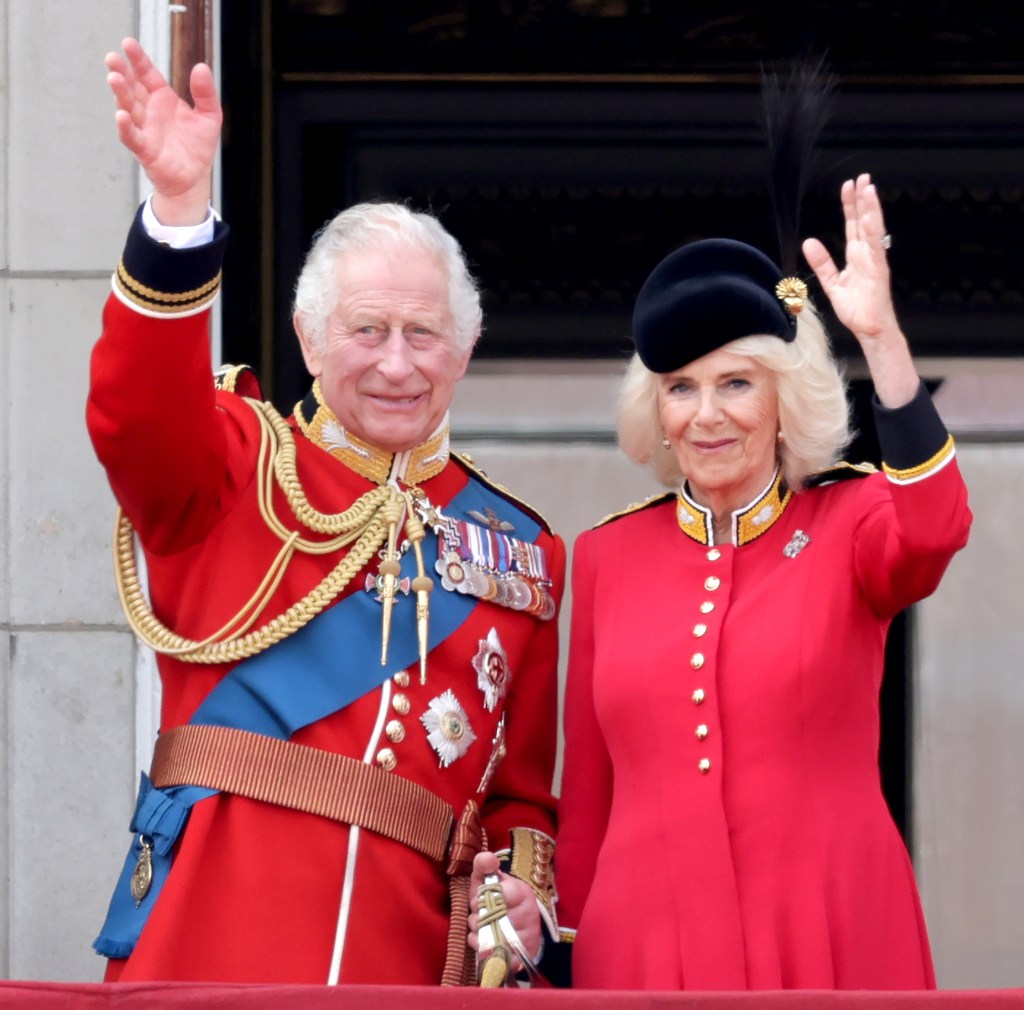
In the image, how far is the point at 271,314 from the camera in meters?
4.39

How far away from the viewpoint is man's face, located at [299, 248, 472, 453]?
2.98 m

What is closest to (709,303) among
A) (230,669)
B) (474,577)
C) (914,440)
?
(914,440)

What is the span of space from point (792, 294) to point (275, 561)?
0.79 metres

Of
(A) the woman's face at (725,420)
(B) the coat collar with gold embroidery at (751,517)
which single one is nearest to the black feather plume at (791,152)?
(A) the woman's face at (725,420)

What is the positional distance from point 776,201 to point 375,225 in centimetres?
57

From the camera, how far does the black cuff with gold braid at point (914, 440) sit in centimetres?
264

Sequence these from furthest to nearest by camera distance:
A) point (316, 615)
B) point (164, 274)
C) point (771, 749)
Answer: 1. point (316, 615)
2. point (771, 749)
3. point (164, 274)

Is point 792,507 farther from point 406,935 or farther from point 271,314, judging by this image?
point 271,314

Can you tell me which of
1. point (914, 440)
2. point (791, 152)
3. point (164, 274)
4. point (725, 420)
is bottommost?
point (914, 440)

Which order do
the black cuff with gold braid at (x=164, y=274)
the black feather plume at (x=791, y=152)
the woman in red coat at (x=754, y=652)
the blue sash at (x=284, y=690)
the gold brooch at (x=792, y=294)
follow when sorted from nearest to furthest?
the black cuff with gold braid at (x=164, y=274) → the woman in red coat at (x=754, y=652) → the blue sash at (x=284, y=690) → the gold brooch at (x=792, y=294) → the black feather plume at (x=791, y=152)

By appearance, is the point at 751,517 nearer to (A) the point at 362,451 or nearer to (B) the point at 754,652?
(B) the point at 754,652

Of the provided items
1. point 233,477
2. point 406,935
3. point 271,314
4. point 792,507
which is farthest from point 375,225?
point 271,314

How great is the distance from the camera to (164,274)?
2.63m

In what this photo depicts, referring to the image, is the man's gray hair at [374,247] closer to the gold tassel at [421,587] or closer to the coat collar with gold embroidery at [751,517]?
the gold tassel at [421,587]
